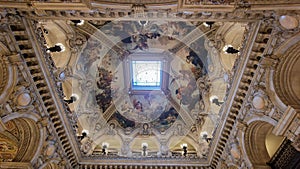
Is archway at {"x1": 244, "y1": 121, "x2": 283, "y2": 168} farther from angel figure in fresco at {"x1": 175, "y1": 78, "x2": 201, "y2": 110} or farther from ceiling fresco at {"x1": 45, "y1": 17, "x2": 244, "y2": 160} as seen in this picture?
angel figure in fresco at {"x1": 175, "y1": 78, "x2": 201, "y2": 110}

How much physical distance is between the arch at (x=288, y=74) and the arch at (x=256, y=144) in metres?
1.87

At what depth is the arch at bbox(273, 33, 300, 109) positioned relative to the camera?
762 cm

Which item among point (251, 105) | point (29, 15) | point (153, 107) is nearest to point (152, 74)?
point (153, 107)

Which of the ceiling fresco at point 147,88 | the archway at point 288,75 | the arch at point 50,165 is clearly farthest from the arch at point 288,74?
the arch at point 50,165

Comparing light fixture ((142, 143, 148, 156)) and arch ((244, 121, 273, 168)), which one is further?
light fixture ((142, 143, 148, 156))

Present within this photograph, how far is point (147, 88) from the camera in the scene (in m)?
15.2

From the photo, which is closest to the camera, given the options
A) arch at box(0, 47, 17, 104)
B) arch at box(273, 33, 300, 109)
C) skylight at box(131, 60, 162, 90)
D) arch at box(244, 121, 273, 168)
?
arch at box(273, 33, 300, 109)

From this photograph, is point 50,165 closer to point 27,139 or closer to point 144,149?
point 27,139

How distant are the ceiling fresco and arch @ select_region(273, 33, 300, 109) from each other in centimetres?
332

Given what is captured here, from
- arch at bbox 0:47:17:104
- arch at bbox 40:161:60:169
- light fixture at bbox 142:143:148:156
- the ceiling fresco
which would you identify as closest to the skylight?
the ceiling fresco

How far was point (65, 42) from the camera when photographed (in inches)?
452

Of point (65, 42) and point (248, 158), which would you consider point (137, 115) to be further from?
point (248, 158)

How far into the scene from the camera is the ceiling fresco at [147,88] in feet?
40.9

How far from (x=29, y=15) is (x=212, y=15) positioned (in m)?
5.21
